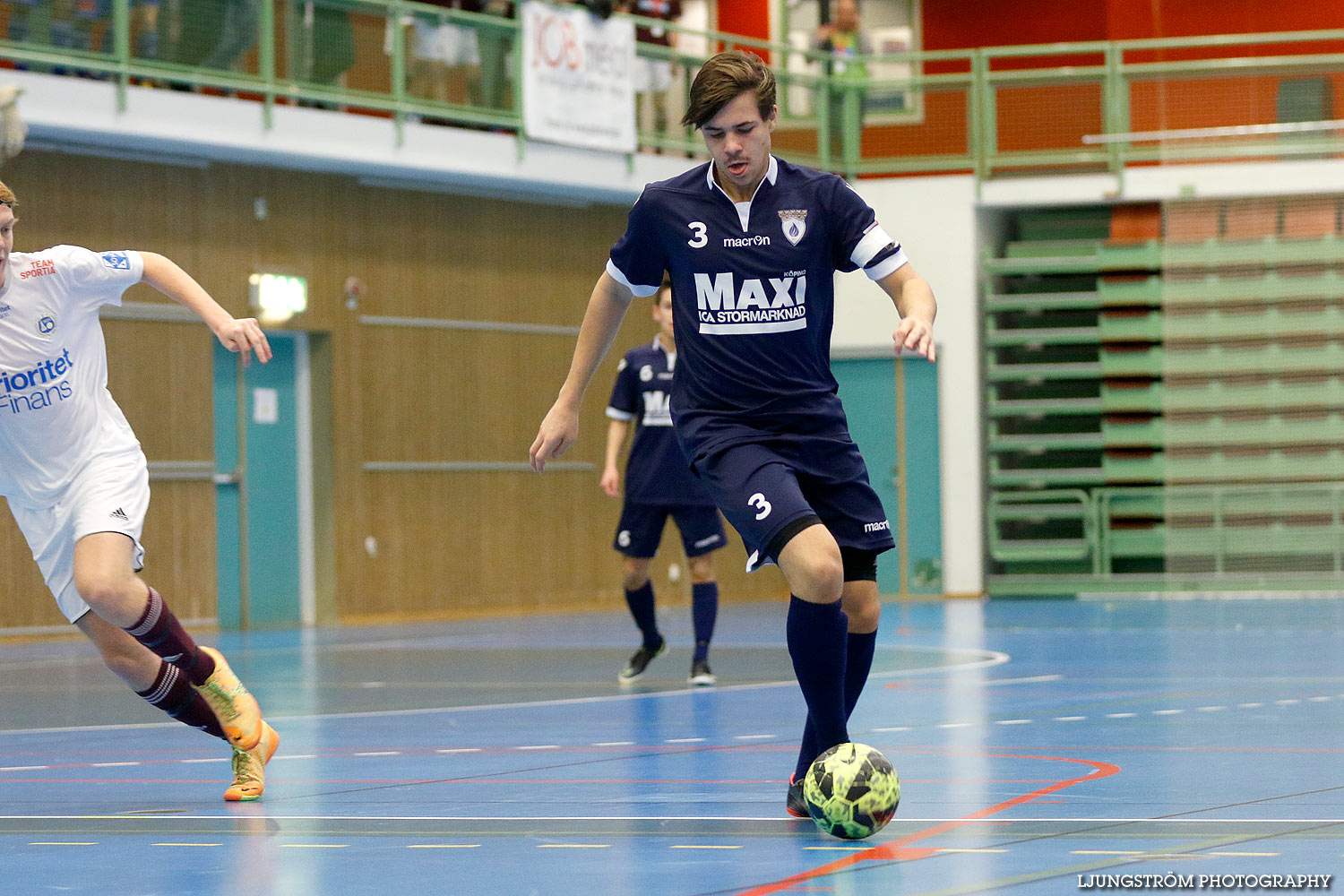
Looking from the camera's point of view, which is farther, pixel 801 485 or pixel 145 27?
pixel 145 27

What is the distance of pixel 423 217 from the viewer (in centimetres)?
1948

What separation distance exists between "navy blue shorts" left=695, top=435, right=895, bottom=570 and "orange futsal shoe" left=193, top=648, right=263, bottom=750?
179 centimetres

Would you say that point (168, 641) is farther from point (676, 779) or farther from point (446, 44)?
point (446, 44)

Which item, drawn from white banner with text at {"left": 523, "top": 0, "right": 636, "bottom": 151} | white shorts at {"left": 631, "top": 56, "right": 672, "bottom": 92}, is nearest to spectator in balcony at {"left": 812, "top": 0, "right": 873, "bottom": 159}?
white shorts at {"left": 631, "top": 56, "right": 672, "bottom": 92}

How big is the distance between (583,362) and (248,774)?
1.71 metres

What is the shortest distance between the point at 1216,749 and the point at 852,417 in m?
16.0

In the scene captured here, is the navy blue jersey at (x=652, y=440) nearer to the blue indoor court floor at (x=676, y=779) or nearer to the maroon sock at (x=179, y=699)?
the blue indoor court floor at (x=676, y=779)

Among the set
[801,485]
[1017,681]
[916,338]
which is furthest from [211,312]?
[1017,681]

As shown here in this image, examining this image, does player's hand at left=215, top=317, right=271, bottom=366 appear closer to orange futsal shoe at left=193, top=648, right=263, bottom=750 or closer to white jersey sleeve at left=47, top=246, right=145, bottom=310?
white jersey sleeve at left=47, top=246, right=145, bottom=310

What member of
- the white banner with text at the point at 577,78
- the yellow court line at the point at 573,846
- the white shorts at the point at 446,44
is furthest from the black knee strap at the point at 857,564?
the white banner with text at the point at 577,78

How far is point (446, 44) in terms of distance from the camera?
18.1m

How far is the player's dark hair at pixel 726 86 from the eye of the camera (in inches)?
197

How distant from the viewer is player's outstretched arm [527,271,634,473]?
5430 mm

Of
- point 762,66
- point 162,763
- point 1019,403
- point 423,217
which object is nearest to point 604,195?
point 423,217
